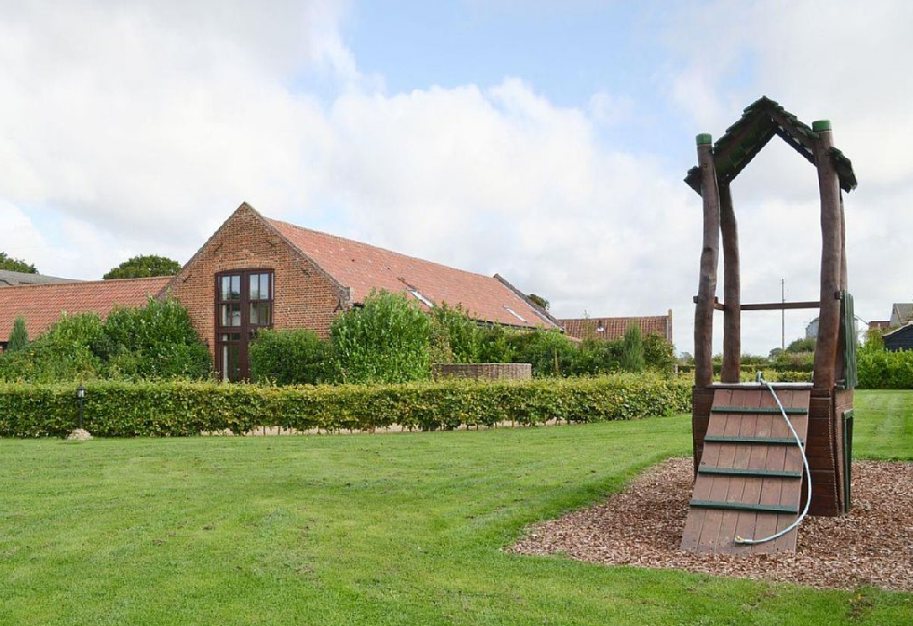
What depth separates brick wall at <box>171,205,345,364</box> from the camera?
82.8 feet

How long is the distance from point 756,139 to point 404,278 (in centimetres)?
2374

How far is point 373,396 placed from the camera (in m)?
18.2

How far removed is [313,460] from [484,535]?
5846 mm

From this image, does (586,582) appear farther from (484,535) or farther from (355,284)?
(355,284)

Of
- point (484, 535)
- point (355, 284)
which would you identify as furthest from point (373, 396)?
point (484, 535)

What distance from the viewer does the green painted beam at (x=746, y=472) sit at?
7019 mm

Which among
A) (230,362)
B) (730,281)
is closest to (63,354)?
(230,362)

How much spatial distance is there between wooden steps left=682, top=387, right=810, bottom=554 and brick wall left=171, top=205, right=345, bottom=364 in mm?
18255

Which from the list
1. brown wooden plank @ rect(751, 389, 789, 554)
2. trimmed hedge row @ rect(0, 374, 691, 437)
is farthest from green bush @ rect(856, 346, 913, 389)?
brown wooden plank @ rect(751, 389, 789, 554)

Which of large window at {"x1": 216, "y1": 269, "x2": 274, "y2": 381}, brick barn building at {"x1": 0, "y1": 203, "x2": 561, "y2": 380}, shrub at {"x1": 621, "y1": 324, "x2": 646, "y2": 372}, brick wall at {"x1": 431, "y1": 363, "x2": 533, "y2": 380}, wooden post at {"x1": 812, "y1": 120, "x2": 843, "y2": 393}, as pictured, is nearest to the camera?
wooden post at {"x1": 812, "y1": 120, "x2": 843, "y2": 393}

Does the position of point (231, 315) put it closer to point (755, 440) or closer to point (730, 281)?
point (730, 281)

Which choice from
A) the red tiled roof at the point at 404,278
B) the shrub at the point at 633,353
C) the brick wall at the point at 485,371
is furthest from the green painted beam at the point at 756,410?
the shrub at the point at 633,353

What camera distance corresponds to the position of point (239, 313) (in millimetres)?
26906

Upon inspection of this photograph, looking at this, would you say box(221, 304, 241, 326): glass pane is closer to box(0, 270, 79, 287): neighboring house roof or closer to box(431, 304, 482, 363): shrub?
box(431, 304, 482, 363): shrub
